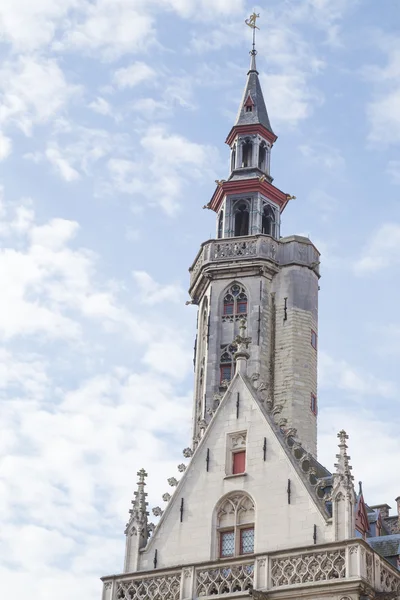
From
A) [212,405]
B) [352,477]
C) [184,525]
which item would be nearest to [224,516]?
[184,525]

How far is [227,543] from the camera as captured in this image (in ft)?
87.6

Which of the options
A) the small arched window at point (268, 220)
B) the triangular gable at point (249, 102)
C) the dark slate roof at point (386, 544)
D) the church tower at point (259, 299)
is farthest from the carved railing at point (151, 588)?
the triangular gable at point (249, 102)

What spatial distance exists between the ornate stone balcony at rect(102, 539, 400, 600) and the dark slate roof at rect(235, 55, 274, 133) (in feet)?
73.3

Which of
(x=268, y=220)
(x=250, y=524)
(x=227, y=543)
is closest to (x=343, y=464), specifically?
(x=250, y=524)

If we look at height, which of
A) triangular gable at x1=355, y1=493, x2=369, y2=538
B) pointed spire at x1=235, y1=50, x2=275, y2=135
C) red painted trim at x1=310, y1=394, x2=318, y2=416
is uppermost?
pointed spire at x1=235, y1=50, x2=275, y2=135

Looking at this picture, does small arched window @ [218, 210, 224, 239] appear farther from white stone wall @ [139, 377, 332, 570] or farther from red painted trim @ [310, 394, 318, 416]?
white stone wall @ [139, 377, 332, 570]

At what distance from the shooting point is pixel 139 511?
92.2ft

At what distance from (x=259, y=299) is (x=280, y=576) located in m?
15.9

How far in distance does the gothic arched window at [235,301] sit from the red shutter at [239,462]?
477 inches

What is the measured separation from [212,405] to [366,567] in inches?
553

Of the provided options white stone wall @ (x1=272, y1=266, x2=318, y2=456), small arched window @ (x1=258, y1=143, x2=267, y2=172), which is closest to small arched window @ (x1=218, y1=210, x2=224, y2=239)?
small arched window @ (x1=258, y1=143, x2=267, y2=172)

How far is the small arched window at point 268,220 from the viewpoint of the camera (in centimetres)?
4191

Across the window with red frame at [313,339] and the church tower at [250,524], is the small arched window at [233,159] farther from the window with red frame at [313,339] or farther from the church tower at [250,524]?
the church tower at [250,524]

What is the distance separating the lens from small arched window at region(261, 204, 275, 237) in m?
41.9
